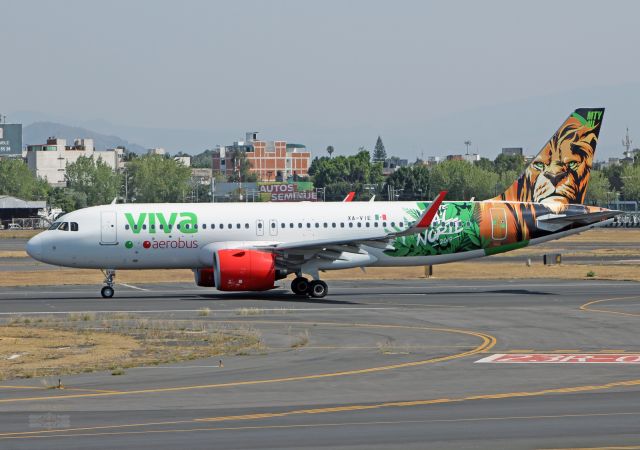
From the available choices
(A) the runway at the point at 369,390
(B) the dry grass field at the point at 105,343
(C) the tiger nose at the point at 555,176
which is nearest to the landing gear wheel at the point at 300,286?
(A) the runway at the point at 369,390

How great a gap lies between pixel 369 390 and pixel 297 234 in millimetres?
26285

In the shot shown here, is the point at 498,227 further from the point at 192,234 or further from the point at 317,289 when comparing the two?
the point at 192,234

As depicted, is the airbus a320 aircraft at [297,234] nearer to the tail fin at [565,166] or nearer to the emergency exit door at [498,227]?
the emergency exit door at [498,227]

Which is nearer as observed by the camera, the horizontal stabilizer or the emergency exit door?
the emergency exit door

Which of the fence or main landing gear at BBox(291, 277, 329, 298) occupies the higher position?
the fence

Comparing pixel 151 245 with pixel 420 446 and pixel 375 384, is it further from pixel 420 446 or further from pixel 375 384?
pixel 420 446

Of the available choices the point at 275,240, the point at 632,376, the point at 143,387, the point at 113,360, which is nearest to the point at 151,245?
the point at 275,240

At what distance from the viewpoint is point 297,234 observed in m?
50.5

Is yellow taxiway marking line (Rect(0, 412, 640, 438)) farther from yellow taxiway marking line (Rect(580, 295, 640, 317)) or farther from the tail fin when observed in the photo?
the tail fin

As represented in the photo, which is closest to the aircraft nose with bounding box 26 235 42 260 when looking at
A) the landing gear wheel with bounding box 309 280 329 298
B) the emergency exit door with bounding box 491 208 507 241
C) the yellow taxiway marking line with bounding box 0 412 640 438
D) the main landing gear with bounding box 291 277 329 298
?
the main landing gear with bounding box 291 277 329 298

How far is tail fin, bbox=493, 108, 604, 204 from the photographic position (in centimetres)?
5338

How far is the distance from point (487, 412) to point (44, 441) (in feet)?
27.3

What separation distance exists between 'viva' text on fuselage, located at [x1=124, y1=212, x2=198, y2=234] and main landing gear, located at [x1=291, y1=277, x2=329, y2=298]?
5.12 m

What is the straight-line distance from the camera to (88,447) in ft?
60.1
